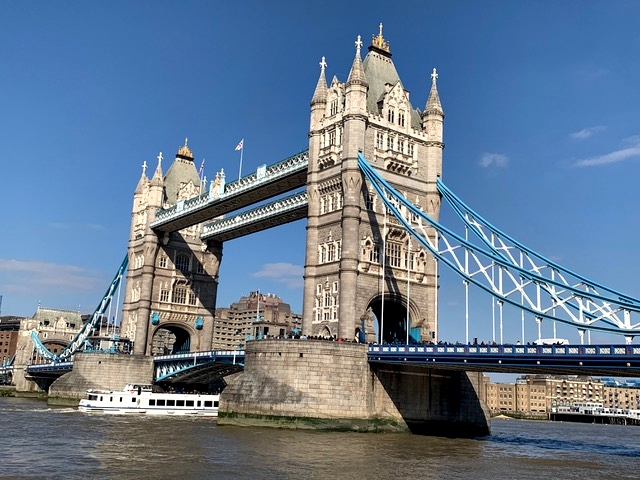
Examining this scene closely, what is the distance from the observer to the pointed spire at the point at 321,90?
2459 inches

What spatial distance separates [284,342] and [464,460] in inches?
661

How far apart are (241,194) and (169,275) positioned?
21472 millimetres

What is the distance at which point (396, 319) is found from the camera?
61969mm

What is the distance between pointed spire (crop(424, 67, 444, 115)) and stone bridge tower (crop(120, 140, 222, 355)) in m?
37.7

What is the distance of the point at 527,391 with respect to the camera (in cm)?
17512

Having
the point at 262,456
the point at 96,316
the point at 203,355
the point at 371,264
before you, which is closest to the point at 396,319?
the point at 371,264

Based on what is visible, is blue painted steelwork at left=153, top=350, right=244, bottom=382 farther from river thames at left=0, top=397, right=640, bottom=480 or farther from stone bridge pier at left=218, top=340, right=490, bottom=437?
river thames at left=0, top=397, right=640, bottom=480

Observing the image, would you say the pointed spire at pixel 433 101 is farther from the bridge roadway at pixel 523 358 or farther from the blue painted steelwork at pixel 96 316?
the blue painted steelwork at pixel 96 316

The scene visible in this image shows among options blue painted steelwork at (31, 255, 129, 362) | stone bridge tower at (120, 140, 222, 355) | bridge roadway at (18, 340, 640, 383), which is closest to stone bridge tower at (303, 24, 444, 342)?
bridge roadway at (18, 340, 640, 383)

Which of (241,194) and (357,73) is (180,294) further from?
(357,73)

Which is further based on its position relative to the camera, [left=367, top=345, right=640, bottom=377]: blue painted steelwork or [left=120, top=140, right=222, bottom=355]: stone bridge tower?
[left=120, top=140, right=222, bottom=355]: stone bridge tower

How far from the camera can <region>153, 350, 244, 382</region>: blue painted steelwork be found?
6512cm

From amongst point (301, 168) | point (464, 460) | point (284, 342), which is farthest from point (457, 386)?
point (301, 168)

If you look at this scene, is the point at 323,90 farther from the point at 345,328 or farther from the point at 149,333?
the point at 149,333
